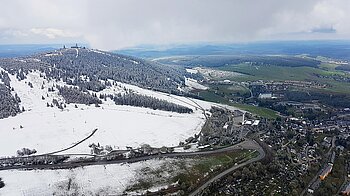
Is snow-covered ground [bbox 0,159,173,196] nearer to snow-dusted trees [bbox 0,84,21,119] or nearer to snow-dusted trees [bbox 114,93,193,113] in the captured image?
snow-dusted trees [bbox 0,84,21,119]

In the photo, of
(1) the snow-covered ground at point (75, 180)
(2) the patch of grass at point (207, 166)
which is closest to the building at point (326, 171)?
(2) the patch of grass at point (207, 166)

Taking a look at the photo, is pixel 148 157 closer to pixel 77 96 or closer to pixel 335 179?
pixel 335 179

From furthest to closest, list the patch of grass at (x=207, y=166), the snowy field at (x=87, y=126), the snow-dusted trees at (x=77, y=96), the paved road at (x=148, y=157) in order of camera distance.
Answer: the snow-dusted trees at (x=77, y=96) < the snowy field at (x=87, y=126) < the paved road at (x=148, y=157) < the patch of grass at (x=207, y=166)

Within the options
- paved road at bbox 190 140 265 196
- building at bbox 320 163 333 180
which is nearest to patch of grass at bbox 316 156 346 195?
building at bbox 320 163 333 180

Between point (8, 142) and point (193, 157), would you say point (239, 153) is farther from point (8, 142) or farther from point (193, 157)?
point (8, 142)

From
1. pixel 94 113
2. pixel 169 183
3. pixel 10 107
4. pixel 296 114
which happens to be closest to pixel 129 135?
pixel 94 113

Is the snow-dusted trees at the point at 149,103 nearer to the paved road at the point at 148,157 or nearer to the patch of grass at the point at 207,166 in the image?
the paved road at the point at 148,157

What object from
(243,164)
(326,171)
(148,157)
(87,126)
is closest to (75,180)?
(148,157)
